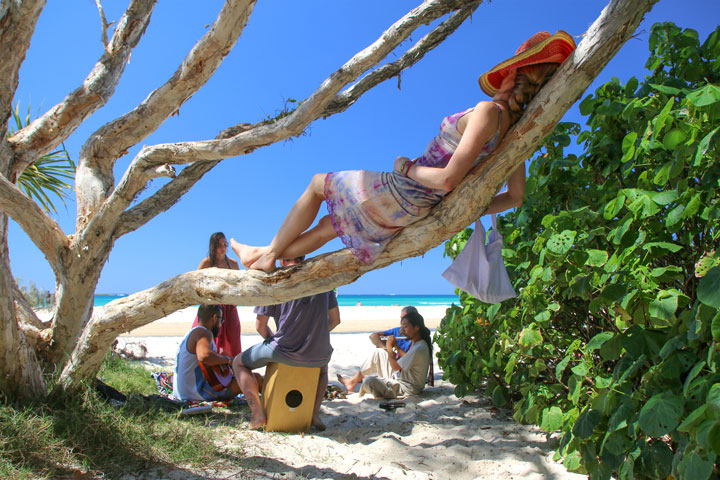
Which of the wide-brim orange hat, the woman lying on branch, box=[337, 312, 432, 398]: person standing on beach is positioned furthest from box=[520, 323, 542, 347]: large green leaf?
box=[337, 312, 432, 398]: person standing on beach

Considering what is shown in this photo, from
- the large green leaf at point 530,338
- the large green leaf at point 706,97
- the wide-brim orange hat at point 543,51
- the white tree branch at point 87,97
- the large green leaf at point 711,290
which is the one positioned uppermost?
the white tree branch at point 87,97

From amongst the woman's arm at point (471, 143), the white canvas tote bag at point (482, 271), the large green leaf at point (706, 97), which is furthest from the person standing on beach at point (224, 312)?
the large green leaf at point (706, 97)

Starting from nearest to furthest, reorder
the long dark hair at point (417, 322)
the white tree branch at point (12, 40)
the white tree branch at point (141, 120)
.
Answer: the white tree branch at point (12, 40) → the white tree branch at point (141, 120) → the long dark hair at point (417, 322)

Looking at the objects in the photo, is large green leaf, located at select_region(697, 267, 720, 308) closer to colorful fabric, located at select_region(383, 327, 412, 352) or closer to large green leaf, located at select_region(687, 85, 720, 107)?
large green leaf, located at select_region(687, 85, 720, 107)

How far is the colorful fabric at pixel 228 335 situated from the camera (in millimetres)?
5371

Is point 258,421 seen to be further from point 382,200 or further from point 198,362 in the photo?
point 382,200

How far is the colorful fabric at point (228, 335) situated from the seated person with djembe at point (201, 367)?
2.27 ft

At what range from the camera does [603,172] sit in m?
2.77

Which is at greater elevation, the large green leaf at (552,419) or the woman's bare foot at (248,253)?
the woman's bare foot at (248,253)

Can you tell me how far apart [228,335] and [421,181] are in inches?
152

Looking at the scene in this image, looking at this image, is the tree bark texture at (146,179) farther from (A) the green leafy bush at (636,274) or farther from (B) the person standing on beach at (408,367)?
(B) the person standing on beach at (408,367)

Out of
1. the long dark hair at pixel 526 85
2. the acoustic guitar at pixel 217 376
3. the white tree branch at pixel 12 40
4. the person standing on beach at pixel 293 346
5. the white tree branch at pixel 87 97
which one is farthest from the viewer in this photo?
the acoustic guitar at pixel 217 376

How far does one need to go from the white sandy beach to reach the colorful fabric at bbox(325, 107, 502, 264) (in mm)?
1521

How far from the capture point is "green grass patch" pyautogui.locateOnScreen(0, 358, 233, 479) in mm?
2598
